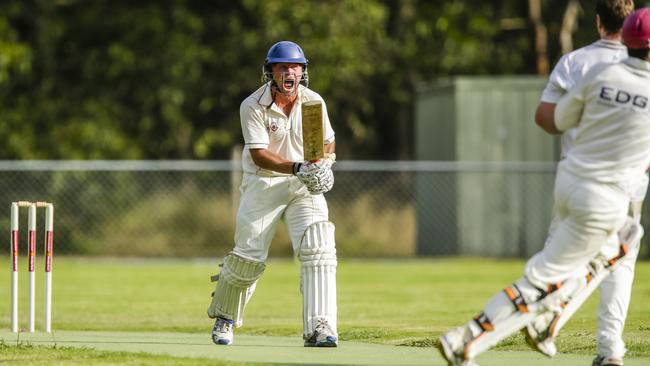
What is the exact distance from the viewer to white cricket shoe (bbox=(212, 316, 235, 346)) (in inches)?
311

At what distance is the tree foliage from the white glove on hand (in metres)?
14.9

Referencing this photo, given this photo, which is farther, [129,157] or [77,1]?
[77,1]

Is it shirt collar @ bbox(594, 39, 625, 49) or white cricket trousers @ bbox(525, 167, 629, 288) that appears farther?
shirt collar @ bbox(594, 39, 625, 49)

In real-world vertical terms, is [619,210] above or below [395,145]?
above

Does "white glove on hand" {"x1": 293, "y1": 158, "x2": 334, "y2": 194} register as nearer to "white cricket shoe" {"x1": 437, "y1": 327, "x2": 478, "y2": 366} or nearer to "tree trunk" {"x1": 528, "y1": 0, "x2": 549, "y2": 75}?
"white cricket shoe" {"x1": 437, "y1": 327, "x2": 478, "y2": 366}

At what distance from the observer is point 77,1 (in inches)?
981

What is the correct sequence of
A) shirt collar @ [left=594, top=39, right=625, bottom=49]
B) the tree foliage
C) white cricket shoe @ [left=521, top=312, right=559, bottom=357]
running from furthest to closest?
1. the tree foliage
2. shirt collar @ [left=594, top=39, right=625, bottom=49]
3. white cricket shoe @ [left=521, top=312, right=559, bottom=357]

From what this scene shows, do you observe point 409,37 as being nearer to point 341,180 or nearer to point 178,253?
point 341,180

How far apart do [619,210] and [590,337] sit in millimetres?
2372

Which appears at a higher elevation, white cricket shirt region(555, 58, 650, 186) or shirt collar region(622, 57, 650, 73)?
shirt collar region(622, 57, 650, 73)

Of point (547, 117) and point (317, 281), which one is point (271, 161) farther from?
point (547, 117)

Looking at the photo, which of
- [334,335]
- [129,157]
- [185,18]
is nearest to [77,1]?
[185,18]

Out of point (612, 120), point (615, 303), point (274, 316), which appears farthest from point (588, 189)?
point (274, 316)

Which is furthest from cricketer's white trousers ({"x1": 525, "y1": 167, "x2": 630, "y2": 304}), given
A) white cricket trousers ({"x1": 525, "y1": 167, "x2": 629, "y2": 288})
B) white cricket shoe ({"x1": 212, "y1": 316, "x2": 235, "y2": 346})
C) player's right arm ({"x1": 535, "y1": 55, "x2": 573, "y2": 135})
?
white cricket shoe ({"x1": 212, "y1": 316, "x2": 235, "y2": 346})
